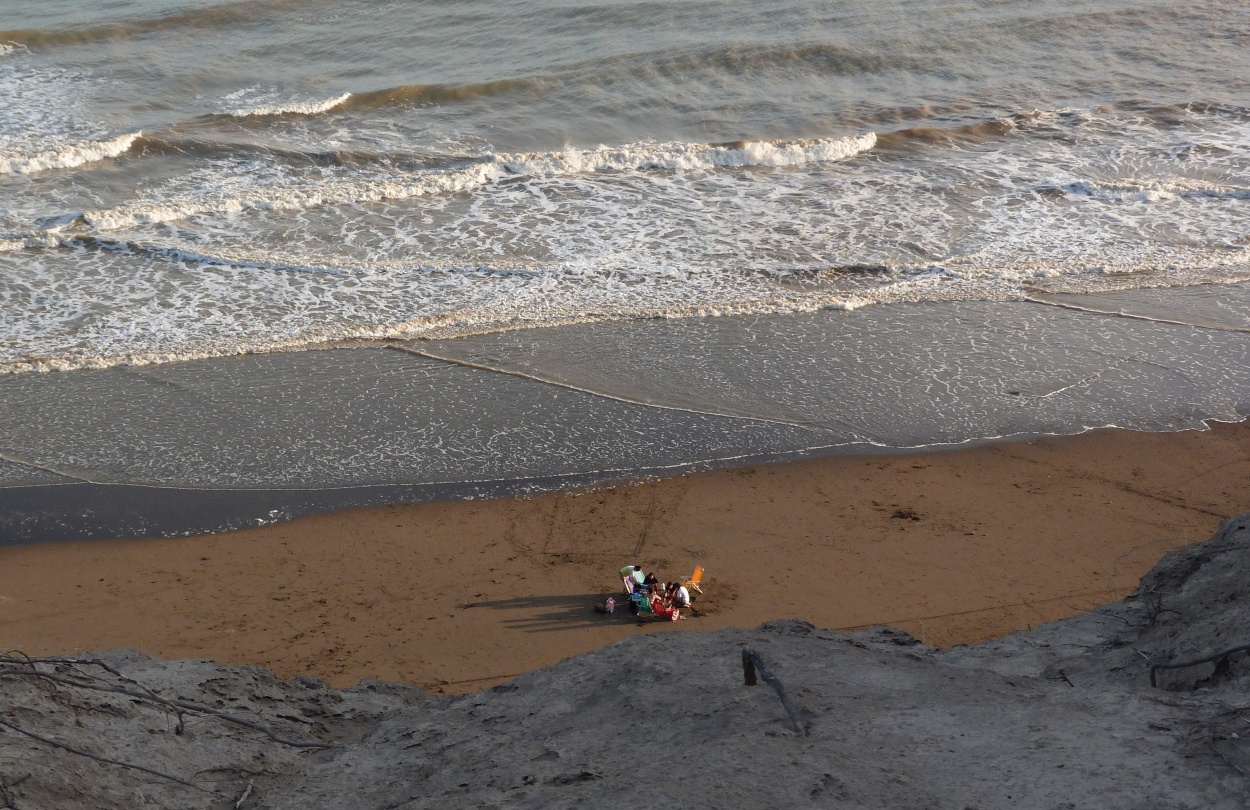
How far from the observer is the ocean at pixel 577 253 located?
841cm

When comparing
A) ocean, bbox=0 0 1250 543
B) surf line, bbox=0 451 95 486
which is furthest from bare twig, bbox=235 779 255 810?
surf line, bbox=0 451 95 486

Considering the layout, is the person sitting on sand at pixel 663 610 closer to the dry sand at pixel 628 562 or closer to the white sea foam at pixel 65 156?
the dry sand at pixel 628 562

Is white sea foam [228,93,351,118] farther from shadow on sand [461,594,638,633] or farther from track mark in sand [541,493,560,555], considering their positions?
shadow on sand [461,594,638,633]

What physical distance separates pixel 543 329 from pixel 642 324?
100cm

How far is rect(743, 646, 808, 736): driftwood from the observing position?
3361mm

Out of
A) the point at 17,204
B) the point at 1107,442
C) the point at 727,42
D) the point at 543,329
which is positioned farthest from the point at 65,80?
the point at 1107,442

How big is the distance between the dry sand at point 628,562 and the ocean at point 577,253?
16.4 inches

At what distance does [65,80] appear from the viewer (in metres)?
19.2

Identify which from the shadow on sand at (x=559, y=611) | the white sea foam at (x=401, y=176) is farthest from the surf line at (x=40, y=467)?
the white sea foam at (x=401, y=176)

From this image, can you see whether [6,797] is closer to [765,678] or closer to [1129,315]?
→ [765,678]

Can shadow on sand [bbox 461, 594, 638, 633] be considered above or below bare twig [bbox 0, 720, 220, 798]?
below

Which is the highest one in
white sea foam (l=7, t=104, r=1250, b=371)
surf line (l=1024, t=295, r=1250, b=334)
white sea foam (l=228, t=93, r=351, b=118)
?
white sea foam (l=228, t=93, r=351, b=118)

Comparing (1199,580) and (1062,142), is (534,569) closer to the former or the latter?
(1199,580)

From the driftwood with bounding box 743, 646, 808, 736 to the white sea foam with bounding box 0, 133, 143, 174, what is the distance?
1474cm
